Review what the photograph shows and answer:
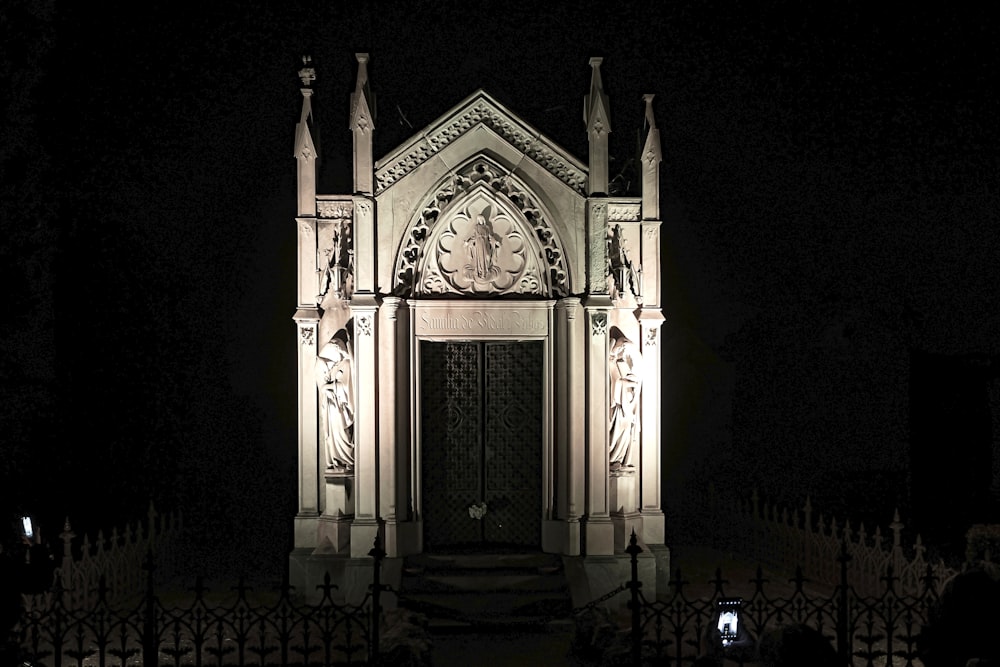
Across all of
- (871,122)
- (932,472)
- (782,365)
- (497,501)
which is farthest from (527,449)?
(871,122)

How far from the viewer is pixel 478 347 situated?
41.7 feet

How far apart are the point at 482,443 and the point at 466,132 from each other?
12.0ft

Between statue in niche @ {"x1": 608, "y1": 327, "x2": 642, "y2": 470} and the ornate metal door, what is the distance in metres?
0.89

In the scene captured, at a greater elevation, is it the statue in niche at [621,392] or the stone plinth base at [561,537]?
the statue in niche at [621,392]

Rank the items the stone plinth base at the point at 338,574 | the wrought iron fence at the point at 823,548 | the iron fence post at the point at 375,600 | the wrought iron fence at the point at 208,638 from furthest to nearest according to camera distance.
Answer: the stone plinth base at the point at 338,574 < the wrought iron fence at the point at 823,548 < the wrought iron fence at the point at 208,638 < the iron fence post at the point at 375,600

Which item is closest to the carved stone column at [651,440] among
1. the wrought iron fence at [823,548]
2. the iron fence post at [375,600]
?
the wrought iron fence at [823,548]

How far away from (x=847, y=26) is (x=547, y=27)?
445 cm

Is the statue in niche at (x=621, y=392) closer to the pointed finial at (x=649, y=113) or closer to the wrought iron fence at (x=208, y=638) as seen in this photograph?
the pointed finial at (x=649, y=113)

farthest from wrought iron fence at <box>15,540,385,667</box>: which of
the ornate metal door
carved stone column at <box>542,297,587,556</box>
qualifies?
carved stone column at <box>542,297,587,556</box>

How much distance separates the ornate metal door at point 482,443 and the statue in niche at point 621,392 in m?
0.89

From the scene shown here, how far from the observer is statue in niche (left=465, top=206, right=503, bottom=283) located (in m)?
12.5

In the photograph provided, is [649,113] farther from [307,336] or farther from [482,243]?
[307,336]

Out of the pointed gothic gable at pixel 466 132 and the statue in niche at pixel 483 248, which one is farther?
the statue in niche at pixel 483 248

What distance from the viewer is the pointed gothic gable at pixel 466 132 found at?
40.1 ft
